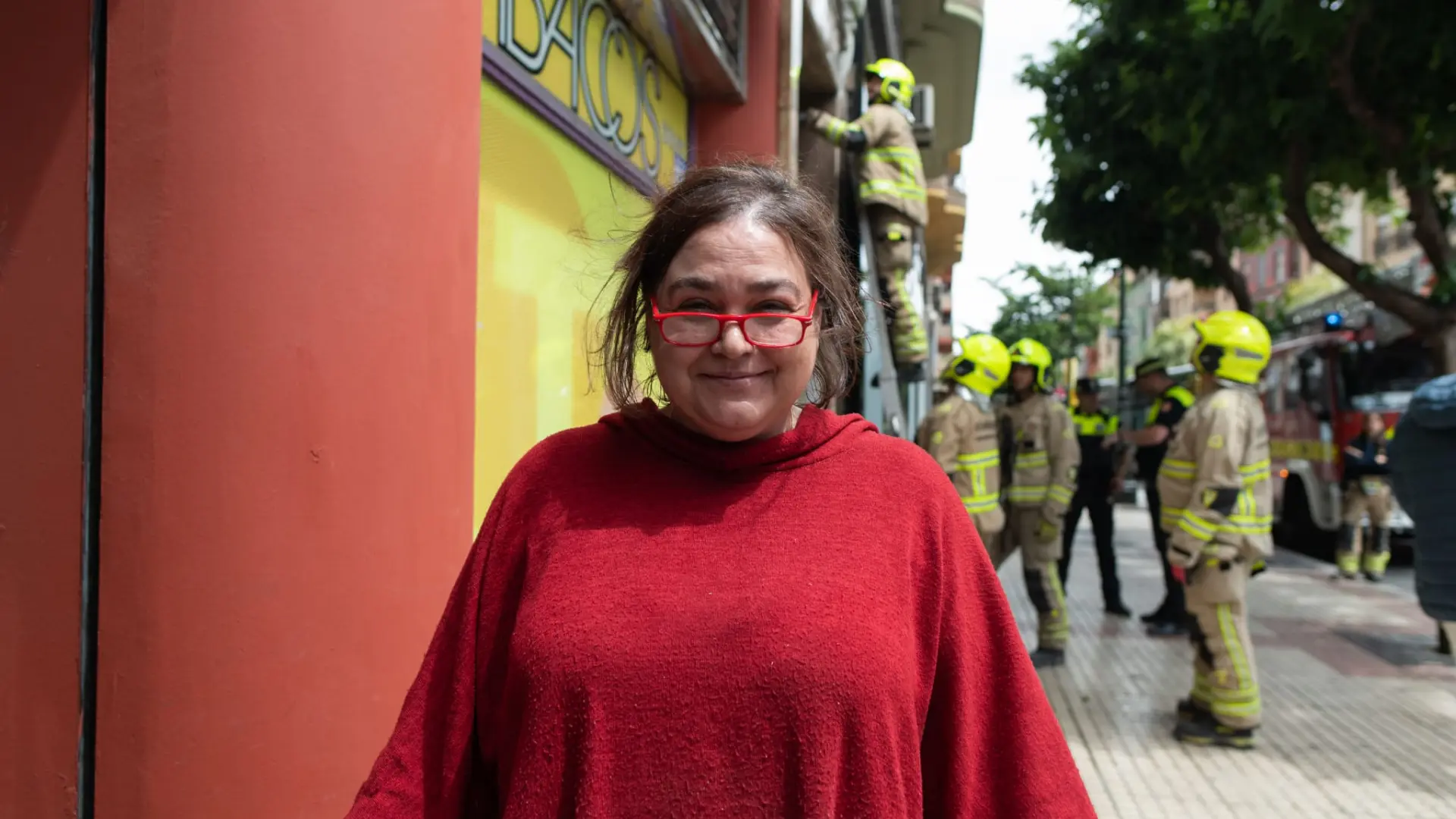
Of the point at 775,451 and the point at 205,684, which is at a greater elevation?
the point at 775,451

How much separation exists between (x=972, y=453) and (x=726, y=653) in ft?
18.9

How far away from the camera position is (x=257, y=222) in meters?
2.21

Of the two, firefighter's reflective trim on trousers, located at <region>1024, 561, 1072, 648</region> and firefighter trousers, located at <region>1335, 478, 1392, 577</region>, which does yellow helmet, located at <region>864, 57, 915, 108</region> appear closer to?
firefighter's reflective trim on trousers, located at <region>1024, 561, 1072, 648</region>

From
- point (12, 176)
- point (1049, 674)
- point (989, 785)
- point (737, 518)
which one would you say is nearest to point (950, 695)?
point (989, 785)

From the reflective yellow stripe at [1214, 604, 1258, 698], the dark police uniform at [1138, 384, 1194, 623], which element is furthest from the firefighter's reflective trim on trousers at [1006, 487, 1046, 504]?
the reflective yellow stripe at [1214, 604, 1258, 698]

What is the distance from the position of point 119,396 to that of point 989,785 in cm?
167

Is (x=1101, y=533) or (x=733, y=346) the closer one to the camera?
(x=733, y=346)

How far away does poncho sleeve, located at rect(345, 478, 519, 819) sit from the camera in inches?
64.8

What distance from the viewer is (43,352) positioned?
2178 mm

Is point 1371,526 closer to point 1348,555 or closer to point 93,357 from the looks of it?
point 1348,555

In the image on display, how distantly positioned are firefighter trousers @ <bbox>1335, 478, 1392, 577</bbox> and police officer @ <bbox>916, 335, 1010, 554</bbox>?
21.3ft

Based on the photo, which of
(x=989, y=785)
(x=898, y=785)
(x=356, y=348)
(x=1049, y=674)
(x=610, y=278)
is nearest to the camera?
(x=898, y=785)

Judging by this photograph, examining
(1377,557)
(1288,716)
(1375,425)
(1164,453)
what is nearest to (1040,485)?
(1164,453)

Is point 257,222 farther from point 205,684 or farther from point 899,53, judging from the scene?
point 899,53
